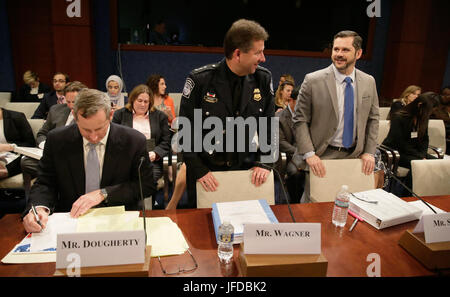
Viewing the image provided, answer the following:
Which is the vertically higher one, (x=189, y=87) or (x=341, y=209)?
(x=189, y=87)

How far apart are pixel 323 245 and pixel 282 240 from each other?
32cm

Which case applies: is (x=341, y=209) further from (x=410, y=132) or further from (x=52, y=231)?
(x=410, y=132)

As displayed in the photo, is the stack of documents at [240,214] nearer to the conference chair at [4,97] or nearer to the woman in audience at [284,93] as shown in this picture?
the woman in audience at [284,93]

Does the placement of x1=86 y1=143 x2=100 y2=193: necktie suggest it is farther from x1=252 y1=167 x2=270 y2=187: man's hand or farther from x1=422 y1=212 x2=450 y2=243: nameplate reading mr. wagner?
x1=422 y1=212 x2=450 y2=243: nameplate reading mr. wagner

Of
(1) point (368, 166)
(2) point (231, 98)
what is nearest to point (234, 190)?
(2) point (231, 98)

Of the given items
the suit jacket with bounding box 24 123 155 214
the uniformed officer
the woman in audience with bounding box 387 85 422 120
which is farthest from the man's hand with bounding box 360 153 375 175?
the woman in audience with bounding box 387 85 422 120

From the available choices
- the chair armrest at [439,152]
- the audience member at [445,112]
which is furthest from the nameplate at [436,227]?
the audience member at [445,112]

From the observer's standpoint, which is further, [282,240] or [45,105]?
[45,105]

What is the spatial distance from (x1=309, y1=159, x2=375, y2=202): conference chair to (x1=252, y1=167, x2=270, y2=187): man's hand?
0.38 meters

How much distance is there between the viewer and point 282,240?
3.74 ft

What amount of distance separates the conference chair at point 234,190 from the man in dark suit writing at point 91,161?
34 centimetres

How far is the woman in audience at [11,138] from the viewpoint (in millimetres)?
2775

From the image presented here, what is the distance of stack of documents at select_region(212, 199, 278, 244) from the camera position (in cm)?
140

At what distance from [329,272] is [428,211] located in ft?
2.82
